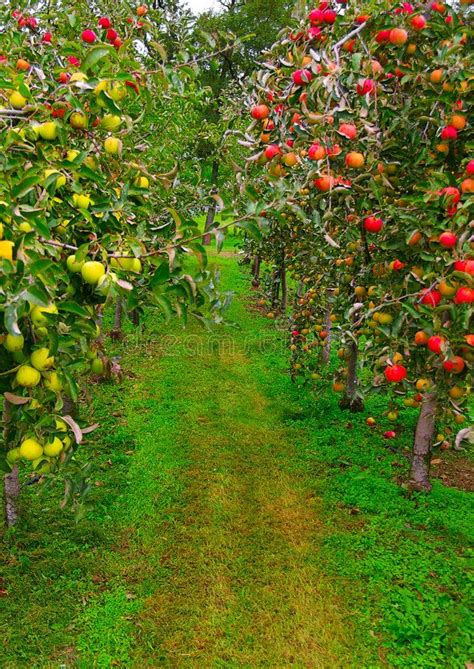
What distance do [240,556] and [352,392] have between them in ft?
9.50

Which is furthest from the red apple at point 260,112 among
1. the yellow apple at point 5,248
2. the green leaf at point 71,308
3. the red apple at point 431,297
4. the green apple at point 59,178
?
the yellow apple at point 5,248

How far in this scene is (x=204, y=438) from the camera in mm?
5746

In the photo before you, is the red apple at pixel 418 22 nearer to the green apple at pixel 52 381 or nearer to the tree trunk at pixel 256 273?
the green apple at pixel 52 381

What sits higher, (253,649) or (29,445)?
(29,445)

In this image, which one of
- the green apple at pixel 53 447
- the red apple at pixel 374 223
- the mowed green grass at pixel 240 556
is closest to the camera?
the green apple at pixel 53 447

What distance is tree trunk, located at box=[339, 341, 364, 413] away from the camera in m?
5.93

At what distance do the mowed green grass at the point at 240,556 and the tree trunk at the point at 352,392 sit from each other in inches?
9.3

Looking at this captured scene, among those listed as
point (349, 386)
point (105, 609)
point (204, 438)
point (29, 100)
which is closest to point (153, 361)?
point (204, 438)

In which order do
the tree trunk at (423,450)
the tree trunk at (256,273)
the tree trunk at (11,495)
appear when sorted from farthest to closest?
the tree trunk at (256,273) < the tree trunk at (423,450) < the tree trunk at (11,495)

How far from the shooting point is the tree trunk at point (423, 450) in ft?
14.1

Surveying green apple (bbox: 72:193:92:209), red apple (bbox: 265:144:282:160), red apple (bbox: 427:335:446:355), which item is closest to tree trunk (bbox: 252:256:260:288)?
red apple (bbox: 265:144:282:160)

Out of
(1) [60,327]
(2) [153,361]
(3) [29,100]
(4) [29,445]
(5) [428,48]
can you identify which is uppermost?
(5) [428,48]

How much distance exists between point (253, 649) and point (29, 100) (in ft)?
9.94

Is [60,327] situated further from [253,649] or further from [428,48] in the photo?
[428,48]
